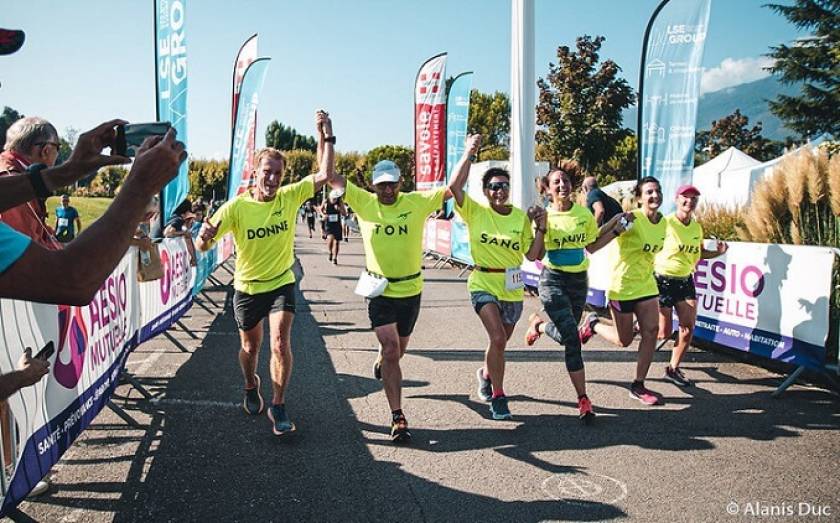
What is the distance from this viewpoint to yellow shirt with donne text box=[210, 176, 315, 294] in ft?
15.6

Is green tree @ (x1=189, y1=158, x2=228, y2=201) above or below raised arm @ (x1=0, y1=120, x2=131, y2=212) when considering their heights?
above

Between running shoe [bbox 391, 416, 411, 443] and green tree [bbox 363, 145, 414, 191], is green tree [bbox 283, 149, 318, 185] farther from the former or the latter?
running shoe [bbox 391, 416, 411, 443]

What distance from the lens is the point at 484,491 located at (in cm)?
358

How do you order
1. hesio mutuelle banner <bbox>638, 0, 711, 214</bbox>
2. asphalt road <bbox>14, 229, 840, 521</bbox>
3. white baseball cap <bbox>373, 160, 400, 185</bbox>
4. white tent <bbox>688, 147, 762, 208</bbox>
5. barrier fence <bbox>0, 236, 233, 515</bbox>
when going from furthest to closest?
white tent <bbox>688, 147, 762, 208</bbox>
hesio mutuelle banner <bbox>638, 0, 711, 214</bbox>
white baseball cap <bbox>373, 160, 400, 185</bbox>
asphalt road <bbox>14, 229, 840, 521</bbox>
barrier fence <bbox>0, 236, 233, 515</bbox>

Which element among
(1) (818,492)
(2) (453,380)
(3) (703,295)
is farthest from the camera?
(3) (703,295)

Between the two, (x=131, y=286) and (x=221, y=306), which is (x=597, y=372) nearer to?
(x=131, y=286)

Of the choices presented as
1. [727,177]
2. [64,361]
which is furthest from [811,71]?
[64,361]

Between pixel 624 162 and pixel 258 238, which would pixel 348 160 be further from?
pixel 258 238

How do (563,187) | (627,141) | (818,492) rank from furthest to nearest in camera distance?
(627,141) < (563,187) < (818,492)

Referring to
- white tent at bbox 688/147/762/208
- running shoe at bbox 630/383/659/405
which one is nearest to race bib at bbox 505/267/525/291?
running shoe at bbox 630/383/659/405

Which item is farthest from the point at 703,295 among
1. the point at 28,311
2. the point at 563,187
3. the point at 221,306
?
the point at 221,306

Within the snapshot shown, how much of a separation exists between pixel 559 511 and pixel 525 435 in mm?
1229

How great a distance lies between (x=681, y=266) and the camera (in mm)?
5969

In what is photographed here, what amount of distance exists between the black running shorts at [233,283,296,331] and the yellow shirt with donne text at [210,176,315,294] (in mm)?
47
